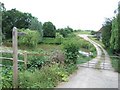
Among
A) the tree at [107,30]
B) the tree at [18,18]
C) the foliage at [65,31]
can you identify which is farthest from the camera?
the tree at [18,18]

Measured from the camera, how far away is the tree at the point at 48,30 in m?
17.2

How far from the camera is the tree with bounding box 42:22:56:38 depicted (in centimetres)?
1716

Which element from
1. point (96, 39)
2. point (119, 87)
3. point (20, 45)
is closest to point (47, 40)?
point (20, 45)

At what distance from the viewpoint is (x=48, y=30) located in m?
18.2

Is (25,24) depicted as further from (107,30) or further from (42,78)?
(42,78)

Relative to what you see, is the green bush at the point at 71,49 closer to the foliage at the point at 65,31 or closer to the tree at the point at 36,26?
the foliage at the point at 65,31

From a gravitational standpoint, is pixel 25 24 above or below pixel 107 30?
above

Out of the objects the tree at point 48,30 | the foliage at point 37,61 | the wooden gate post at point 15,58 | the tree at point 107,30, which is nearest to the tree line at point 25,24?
the tree at point 48,30

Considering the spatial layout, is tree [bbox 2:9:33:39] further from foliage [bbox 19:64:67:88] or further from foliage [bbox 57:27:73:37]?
foliage [bbox 19:64:67:88]

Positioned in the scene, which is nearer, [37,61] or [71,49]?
[37,61]

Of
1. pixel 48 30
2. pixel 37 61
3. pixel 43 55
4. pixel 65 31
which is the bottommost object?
pixel 37 61

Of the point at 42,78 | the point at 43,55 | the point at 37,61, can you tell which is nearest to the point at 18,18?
the point at 43,55

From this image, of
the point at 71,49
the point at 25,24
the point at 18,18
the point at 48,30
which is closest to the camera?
the point at 71,49

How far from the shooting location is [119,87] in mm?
7773
